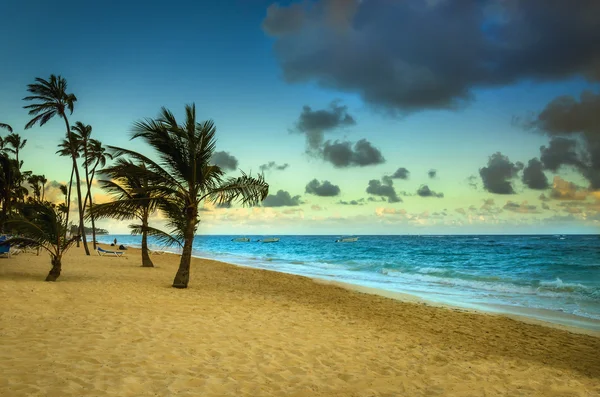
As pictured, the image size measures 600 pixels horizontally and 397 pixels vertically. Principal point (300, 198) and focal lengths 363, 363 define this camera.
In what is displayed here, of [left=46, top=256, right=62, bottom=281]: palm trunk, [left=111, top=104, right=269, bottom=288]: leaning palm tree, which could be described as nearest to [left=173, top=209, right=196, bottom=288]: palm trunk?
[left=111, top=104, right=269, bottom=288]: leaning palm tree

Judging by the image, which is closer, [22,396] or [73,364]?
[22,396]

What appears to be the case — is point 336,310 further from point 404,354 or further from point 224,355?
point 224,355

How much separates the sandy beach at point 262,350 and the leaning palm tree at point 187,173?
3.13 m

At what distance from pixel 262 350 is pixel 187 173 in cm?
791

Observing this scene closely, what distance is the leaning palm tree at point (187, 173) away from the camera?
1173cm

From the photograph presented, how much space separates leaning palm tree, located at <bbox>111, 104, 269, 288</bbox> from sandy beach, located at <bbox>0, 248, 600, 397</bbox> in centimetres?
313

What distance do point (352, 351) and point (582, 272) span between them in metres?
26.1

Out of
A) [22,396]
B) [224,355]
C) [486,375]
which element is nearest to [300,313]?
[224,355]

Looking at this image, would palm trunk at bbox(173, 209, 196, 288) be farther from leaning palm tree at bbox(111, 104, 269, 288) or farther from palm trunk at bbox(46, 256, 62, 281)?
palm trunk at bbox(46, 256, 62, 281)

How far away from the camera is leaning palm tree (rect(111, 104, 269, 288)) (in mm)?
11734

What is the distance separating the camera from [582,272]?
81.2 feet

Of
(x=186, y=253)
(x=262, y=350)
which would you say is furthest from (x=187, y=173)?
(x=262, y=350)

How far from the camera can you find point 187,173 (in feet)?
40.7

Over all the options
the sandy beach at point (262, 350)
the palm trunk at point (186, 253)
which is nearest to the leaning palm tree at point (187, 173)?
the palm trunk at point (186, 253)
